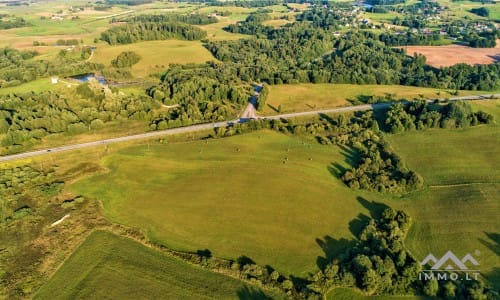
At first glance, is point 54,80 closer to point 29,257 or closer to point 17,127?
point 17,127

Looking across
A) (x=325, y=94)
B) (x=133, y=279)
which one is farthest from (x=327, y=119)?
(x=133, y=279)

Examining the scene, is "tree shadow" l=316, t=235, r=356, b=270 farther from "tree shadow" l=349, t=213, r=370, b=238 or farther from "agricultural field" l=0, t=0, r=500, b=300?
"tree shadow" l=349, t=213, r=370, b=238

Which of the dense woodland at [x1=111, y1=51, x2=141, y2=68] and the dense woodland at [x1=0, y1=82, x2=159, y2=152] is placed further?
the dense woodland at [x1=111, y1=51, x2=141, y2=68]

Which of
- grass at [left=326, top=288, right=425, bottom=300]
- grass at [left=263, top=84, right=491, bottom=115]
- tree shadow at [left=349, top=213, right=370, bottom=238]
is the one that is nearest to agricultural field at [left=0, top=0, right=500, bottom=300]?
grass at [left=326, top=288, right=425, bottom=300]

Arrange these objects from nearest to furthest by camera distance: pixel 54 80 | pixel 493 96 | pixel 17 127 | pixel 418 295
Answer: pixel 418 295 → pixel 17 127 → pixel 493 96 → pixel 54 80

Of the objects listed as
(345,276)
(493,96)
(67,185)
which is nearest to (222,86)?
(67,185)

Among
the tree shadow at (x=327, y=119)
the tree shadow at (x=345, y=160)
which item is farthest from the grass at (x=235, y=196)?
the tree shadow at (x=327, y=119)

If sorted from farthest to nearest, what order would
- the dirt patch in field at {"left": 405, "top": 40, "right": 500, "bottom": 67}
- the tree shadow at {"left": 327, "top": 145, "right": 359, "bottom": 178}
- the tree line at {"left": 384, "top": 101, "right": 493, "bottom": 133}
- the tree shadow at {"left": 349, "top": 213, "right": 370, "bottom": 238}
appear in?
the dirt patch in field at {"left": 405, "top": 40, "right": 500, "bottom": 67}, the tree line at {"left": 384, "top": 101, "right": 493, "bottom": 133}, the tree shadow at {"left": 327, "top": 145, "right": 359, "bottom": 178}, the tree shadow at {"left": 349, "top": 213, "right": 370, "bottom": 238}
